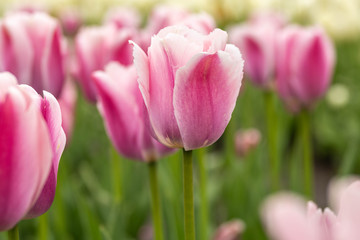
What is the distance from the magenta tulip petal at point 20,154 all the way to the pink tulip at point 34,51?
0.50 m

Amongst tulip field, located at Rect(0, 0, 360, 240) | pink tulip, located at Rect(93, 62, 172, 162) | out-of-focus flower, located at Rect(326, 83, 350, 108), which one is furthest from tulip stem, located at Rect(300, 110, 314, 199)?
out-of-focus flower, located at Rect(326, 83, 350, 108)

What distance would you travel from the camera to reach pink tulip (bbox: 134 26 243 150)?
50 centimetres

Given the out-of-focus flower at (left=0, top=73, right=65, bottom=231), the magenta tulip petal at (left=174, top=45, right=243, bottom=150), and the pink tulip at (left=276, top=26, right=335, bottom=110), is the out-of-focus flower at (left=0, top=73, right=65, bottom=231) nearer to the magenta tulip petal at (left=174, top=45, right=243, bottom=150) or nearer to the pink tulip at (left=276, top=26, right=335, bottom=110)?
the magenta tulip petal at (left=174, top=45, right=243, bottom=150)

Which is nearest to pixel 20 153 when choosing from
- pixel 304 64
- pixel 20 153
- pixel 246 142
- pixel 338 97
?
pixel 20 153

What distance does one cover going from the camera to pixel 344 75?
11.7 feet

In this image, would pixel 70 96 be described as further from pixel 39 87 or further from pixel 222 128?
pixel 222 128

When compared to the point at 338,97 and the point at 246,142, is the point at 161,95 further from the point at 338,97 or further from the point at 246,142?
the point at 338,97

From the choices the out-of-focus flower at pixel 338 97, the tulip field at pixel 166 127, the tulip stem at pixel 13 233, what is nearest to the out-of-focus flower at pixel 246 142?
the tulip field at pixel 166 127

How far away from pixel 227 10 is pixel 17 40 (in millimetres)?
1398

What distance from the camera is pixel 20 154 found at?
1.36 feet

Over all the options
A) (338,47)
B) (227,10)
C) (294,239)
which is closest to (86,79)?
(294,239)

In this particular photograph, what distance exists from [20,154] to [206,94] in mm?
181

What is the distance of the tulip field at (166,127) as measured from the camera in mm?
416

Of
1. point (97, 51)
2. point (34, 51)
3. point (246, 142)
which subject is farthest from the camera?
point (246, 142)
